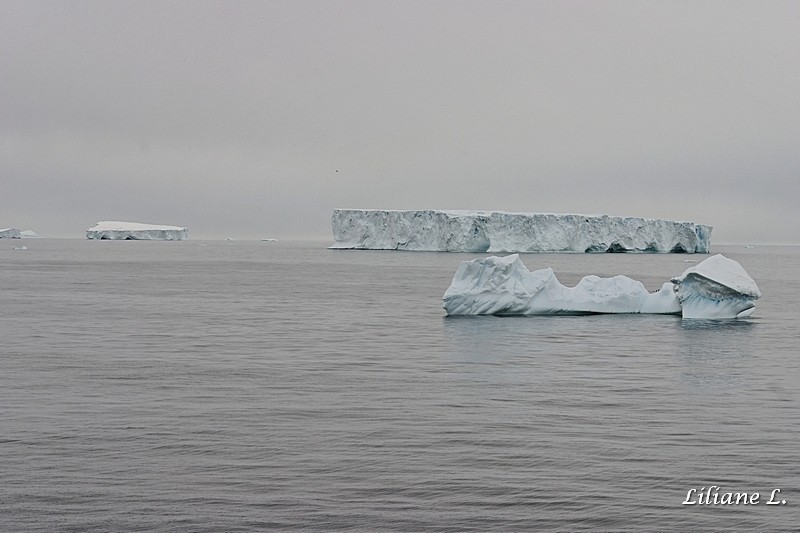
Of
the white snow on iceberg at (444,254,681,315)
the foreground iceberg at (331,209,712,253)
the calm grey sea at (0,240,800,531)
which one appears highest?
the foreground iceberg at (331,209,712,253)

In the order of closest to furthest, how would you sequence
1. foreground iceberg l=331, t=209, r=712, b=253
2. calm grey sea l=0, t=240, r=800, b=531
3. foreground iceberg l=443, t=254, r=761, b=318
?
calm grey sea l=0, t=240, r=800, b=531
foreground iceberg l=443, t=254, r=761, b=318
foreground iceberg l=331, t=209, r=712, b=253

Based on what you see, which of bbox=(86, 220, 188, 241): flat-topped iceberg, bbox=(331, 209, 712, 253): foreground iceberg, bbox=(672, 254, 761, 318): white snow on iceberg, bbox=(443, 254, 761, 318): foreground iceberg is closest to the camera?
bbox=(672, 254, 761, 318): white snow on iceberg

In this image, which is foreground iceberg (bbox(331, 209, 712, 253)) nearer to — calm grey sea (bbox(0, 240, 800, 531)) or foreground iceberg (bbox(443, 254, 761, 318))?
foreground iceberg (bbox(443, 254, 761, 318))

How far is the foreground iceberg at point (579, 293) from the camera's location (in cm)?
2178

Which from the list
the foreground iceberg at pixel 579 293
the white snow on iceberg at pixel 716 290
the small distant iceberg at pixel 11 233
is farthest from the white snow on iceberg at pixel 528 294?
the small distant iceberg at pixel 11 233

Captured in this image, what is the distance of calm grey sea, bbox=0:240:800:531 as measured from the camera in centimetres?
654

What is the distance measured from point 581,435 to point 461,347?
26.0 feet

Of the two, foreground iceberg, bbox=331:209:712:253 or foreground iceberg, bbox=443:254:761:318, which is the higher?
foreground iceberg, bbox=331:209:712:253

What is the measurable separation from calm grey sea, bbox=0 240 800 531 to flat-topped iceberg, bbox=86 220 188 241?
10730 centimetres

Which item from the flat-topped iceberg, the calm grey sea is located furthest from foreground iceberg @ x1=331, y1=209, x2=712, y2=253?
the flat-topped iceberg

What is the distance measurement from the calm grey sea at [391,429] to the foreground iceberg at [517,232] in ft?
150

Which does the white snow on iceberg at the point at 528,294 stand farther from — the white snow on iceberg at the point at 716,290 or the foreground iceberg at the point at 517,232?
the foreground iceberg at the point at 517,232

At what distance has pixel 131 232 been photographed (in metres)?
124

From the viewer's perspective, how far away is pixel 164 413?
389 inches
